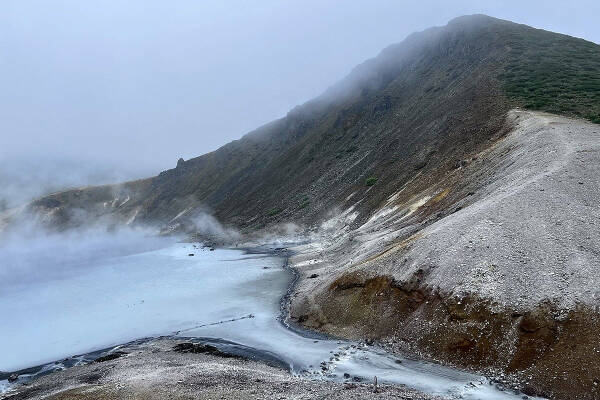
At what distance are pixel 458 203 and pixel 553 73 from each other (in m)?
44.4

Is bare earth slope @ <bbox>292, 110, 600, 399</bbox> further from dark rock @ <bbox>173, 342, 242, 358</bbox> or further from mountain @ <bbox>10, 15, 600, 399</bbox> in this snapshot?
dark rock @ <bbox>173, 342, 242, 358</bbox>

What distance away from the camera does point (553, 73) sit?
67688 millimetres

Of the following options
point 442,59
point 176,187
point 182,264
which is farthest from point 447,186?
point 176,187

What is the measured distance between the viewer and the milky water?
75.4 ft

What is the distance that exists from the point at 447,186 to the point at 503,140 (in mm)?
9019

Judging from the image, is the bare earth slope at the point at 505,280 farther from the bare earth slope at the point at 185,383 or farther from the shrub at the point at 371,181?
the shrub at the point at 371,181

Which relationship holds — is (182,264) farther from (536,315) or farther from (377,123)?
(536,315)

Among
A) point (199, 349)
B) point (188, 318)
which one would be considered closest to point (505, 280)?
point (199, 349)

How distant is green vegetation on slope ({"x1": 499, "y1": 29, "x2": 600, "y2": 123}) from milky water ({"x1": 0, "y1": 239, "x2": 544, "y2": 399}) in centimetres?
4074

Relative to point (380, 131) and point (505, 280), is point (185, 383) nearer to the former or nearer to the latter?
point (505, 280)

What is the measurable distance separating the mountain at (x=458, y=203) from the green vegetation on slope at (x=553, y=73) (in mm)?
351

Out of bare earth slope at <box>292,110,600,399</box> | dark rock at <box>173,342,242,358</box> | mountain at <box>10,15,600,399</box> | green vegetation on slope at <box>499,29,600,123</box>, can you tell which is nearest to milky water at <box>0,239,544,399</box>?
bare earth slope at <box>292,110,600,399</box>

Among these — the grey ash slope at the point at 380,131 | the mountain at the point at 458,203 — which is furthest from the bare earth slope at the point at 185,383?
the grey ash slope at the point at 380,131

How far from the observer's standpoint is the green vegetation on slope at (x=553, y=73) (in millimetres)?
54594
